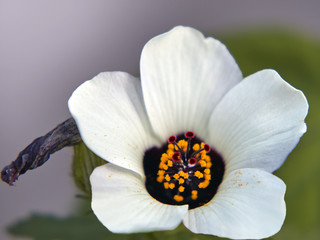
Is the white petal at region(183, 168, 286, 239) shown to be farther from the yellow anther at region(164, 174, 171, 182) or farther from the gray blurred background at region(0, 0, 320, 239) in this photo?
the gray blurred background at region(0, 0, 320, 239)

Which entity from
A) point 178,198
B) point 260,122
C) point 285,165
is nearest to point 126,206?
point 178,198

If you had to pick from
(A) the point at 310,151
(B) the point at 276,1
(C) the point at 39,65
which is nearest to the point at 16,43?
(C) the point at 39,65

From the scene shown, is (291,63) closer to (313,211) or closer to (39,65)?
(313,211)

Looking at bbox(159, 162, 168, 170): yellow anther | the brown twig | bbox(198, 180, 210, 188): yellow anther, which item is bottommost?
bbox(198, 180, 210, 188): yellow anther

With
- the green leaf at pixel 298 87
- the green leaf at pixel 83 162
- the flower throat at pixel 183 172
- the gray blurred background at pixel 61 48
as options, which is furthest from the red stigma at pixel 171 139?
the gray blurred background at pixel 61 48

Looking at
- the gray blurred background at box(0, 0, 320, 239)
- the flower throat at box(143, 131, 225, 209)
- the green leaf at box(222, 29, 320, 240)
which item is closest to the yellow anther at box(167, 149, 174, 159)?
the flower throat at box(143, 131, 225, 209)

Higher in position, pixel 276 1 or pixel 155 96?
pixel 155 96
